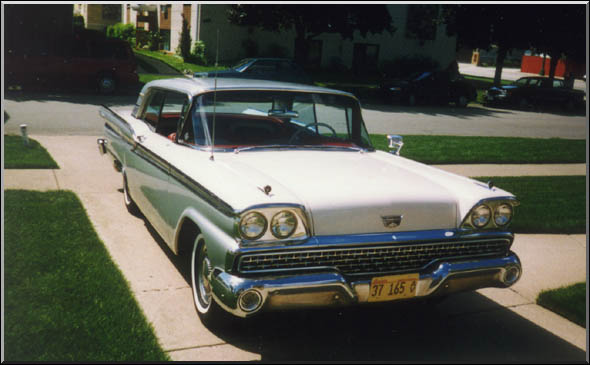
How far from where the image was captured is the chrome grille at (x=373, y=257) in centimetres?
313

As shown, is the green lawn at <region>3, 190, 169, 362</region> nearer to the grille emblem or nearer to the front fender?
the front fender

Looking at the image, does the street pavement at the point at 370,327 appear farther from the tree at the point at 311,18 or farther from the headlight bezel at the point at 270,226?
the tree at the point at 311,18

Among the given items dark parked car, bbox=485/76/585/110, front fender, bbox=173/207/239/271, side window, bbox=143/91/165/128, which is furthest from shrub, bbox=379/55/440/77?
front fender, bbox=173/207/239/271

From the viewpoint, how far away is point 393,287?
3305mm

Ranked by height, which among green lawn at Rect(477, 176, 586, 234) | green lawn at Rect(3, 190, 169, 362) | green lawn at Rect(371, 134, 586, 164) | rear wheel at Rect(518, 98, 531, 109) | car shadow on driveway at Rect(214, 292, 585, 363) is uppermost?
rear wheel at Rect(518, 98, 531, 109)

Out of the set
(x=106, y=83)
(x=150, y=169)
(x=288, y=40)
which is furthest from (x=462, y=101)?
(x=150, y=169)

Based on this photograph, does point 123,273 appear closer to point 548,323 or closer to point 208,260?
point 208,260

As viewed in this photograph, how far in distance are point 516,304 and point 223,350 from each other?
231 centimetres

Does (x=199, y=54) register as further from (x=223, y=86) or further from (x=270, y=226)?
(x=270, y=226)

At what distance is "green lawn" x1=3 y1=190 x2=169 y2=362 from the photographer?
321cm

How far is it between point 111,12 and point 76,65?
3092cm

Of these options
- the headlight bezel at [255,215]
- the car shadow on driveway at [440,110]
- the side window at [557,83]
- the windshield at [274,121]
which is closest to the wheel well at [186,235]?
the windshield at [274,121]

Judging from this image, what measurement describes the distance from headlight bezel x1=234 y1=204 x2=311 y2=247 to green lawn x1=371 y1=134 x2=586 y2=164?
6588 millimetres

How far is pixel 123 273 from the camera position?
4391 mm
